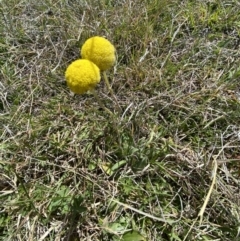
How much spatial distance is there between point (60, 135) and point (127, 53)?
0.41 metres

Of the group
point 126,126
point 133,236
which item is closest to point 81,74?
point 126,126

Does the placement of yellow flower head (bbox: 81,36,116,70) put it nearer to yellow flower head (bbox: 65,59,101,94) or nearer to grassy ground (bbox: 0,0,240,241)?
yellow flower head (bbox: 65,59,101,94)

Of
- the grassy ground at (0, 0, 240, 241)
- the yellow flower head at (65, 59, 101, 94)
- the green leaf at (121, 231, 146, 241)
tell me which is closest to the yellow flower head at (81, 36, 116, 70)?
the yellow flower head at (65, 59, 101, 94)

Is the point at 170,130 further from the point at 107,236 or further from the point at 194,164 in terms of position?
the point at 107,236

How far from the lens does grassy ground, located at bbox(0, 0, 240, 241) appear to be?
1.22 m

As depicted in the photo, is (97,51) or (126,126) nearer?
(97,51)

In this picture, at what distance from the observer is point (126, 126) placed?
134 cm

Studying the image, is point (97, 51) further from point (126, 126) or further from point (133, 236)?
point (133, 236)

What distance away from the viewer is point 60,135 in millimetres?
1391

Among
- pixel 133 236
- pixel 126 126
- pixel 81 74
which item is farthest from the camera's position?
pixel 126 126

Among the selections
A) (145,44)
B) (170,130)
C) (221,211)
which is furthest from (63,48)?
(221,211)

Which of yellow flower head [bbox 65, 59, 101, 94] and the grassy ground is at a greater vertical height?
yellow flower head [bbox 65, 59, 101, 94]

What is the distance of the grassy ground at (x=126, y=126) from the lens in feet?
3.99

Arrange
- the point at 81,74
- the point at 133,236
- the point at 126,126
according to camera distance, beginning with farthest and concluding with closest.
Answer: the point at 126,126
the point at 133,236
the point at 81,74
